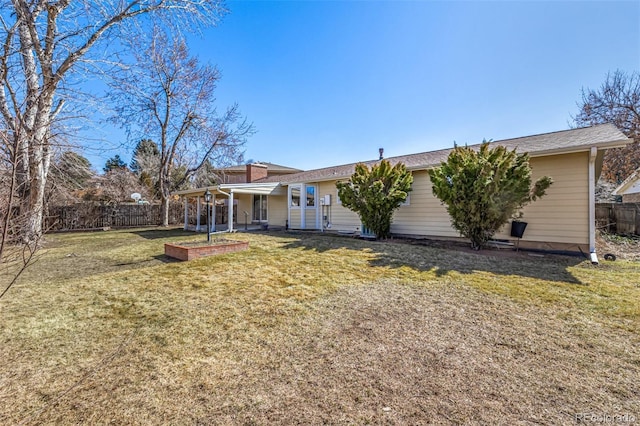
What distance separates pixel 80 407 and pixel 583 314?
541 centimetres

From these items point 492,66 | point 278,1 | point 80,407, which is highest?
point 278,1

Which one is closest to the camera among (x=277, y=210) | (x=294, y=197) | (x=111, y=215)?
(x=294, y=197)

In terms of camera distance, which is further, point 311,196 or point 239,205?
point 239,205

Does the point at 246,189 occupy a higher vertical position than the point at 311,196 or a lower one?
higher

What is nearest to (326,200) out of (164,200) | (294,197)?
(294,197)

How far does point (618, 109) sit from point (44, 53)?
24.9 meters

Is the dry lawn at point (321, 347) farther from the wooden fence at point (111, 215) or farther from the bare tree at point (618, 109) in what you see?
the bare tree at point (618, 109)

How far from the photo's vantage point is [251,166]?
1972 centimetres

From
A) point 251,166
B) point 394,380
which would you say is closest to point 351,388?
point 394,380

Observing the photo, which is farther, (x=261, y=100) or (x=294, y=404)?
(x=261, y=100)

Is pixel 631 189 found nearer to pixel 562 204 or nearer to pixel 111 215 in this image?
pixel 562 204

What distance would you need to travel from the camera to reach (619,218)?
403 inches

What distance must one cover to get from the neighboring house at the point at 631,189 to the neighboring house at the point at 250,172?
2106 centimetres

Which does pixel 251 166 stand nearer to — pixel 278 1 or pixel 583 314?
pixel 278 1
